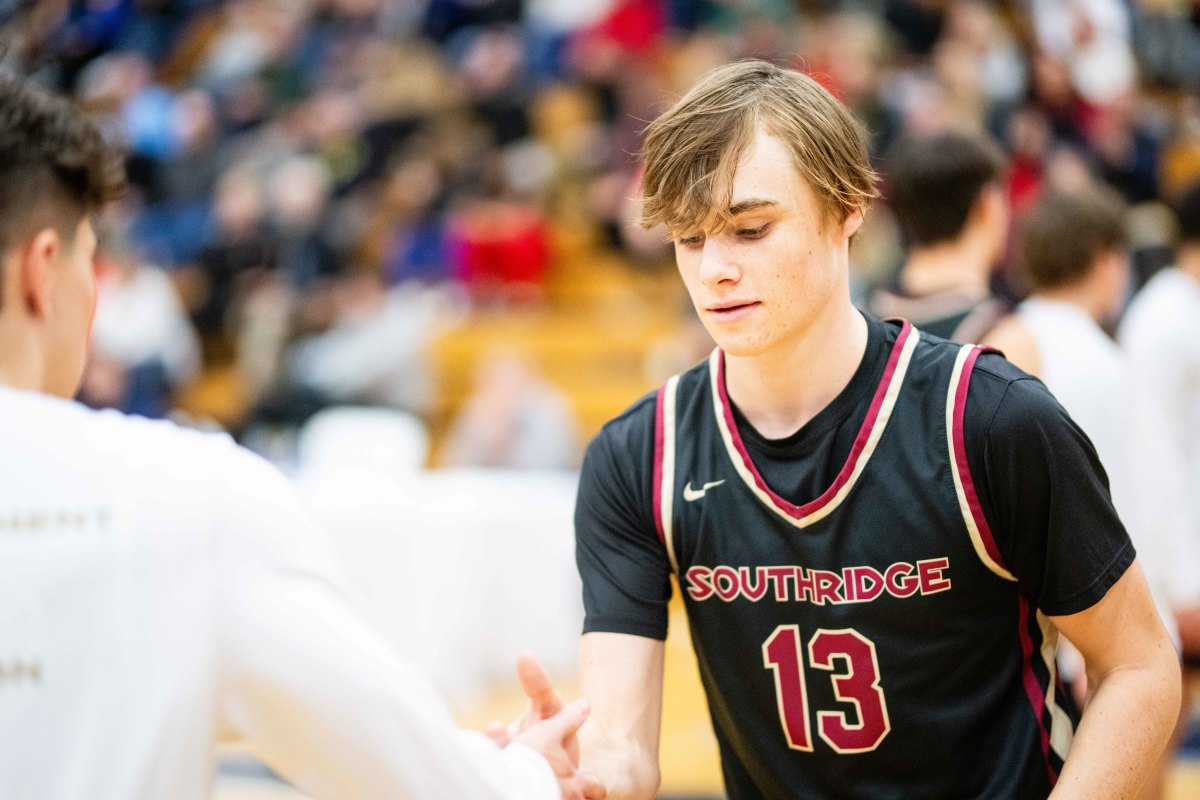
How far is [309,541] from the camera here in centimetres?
174

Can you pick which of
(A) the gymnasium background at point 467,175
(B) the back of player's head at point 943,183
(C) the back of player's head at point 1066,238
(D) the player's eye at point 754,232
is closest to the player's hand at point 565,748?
(D) the player's eye at point 754,232

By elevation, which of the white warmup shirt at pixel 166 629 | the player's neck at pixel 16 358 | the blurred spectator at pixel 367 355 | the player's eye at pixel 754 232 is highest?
the blurred spectator at pixel 367 355

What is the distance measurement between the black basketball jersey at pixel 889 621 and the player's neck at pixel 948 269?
123 centimetres

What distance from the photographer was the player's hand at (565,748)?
2.19m

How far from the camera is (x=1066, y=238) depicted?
13.5ft

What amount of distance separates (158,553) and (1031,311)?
305 centimetres

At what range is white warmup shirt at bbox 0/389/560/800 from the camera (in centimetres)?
162

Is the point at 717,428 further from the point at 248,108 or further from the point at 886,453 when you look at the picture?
the point at 248,108

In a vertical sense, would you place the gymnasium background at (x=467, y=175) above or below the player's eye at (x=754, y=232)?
above

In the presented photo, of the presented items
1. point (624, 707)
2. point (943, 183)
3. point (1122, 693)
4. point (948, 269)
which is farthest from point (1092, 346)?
point (624, 707)

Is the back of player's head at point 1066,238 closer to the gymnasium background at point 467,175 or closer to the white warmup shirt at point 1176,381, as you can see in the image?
the white warmup shirt at point 1176,381

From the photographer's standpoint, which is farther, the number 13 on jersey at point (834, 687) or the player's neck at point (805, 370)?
the player's neck at point (805, 370)

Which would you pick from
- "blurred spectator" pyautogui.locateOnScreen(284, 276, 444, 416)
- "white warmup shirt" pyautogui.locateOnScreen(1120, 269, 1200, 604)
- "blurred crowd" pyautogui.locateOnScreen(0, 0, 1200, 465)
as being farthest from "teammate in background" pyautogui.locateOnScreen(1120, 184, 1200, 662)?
"blurred spectator" pyautogui.locateOnScreen(284, 276, 444, 416)

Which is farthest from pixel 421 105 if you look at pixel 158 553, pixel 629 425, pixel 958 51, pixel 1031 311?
pixel 158 553
